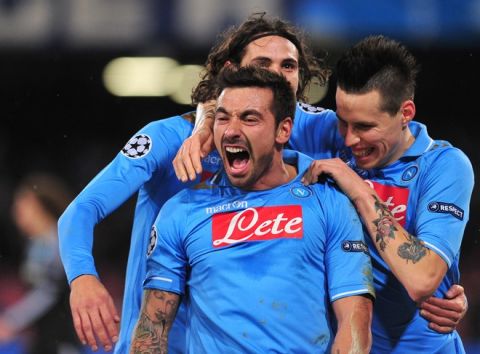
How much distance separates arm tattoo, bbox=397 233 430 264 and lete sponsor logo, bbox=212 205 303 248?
13.9 inches

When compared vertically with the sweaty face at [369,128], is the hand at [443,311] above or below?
below

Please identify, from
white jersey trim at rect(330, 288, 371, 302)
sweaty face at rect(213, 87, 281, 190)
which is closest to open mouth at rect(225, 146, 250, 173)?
sweaty face at rect(213, 87, 281, 190)

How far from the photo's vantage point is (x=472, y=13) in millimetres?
7074

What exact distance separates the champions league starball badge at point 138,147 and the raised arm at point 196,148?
0.59ft

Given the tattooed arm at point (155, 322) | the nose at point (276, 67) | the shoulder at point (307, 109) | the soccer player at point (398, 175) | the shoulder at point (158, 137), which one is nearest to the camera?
the tattooed arm at point (155, 322)

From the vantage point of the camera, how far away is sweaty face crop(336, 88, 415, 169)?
3215 mm

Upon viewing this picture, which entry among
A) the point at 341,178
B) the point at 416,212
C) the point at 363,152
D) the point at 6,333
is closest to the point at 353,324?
the point at 341,178

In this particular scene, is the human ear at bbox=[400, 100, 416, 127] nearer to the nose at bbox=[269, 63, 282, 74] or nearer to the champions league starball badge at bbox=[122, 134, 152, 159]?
the nose at bbox=[269, 63, 282, 74]

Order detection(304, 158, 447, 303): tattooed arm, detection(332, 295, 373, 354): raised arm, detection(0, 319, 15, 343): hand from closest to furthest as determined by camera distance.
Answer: detection(332, 295, 373, 354): raised arm → detection(304, 158, 447, 303): tattooed arm → detection(0, 319, 15, 343): hand

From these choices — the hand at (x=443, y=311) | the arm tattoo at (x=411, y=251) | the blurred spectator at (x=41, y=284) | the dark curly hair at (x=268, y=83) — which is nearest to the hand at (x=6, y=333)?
the blurred spectator at (x=41, y=284)

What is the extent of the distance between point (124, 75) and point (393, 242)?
510 centimetres

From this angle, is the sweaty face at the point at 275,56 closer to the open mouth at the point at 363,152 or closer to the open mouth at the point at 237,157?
the open mouth at the point at 363,152

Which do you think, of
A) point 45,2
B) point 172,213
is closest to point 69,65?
point 45,2

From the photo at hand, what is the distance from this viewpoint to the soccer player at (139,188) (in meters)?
2.90
